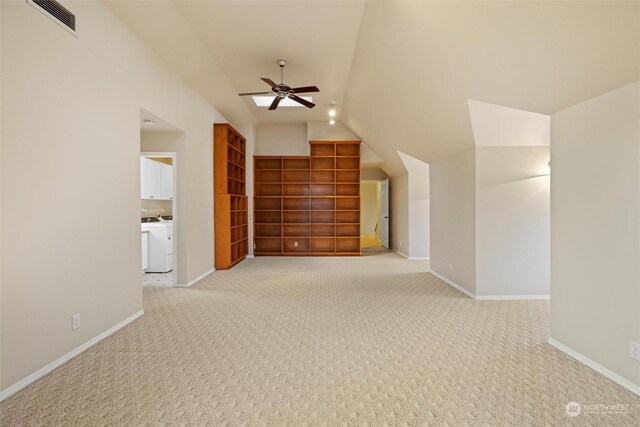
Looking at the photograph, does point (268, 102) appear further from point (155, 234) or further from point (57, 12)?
point (57, 12)

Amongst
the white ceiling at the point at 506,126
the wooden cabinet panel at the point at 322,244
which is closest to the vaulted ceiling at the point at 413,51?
the white ceiling at the point at 506,126

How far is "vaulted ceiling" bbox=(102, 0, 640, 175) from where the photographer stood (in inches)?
Result: 81.7

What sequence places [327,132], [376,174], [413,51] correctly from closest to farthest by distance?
1. [413,51]
2. [327,132]
3. [376,174]

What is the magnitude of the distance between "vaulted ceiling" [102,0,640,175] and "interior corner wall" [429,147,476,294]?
301mm

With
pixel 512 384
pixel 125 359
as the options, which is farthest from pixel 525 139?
pixel 125 359

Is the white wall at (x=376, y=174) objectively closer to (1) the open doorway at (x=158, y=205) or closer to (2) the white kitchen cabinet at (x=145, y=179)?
(1) the open doorway at (x=158, y=205)

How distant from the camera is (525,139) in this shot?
3998 mm

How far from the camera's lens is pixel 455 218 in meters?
4.86

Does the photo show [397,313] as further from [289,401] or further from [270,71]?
[270,71]

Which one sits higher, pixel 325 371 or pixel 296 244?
pixel 296 244

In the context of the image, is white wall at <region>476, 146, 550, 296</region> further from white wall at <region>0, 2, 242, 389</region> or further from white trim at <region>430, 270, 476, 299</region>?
white wall at <region>0, 2, 242, 389</region>

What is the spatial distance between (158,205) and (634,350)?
740 cm

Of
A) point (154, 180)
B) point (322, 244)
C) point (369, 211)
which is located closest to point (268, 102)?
point (154, 180)

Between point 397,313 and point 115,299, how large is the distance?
9.88 feet
